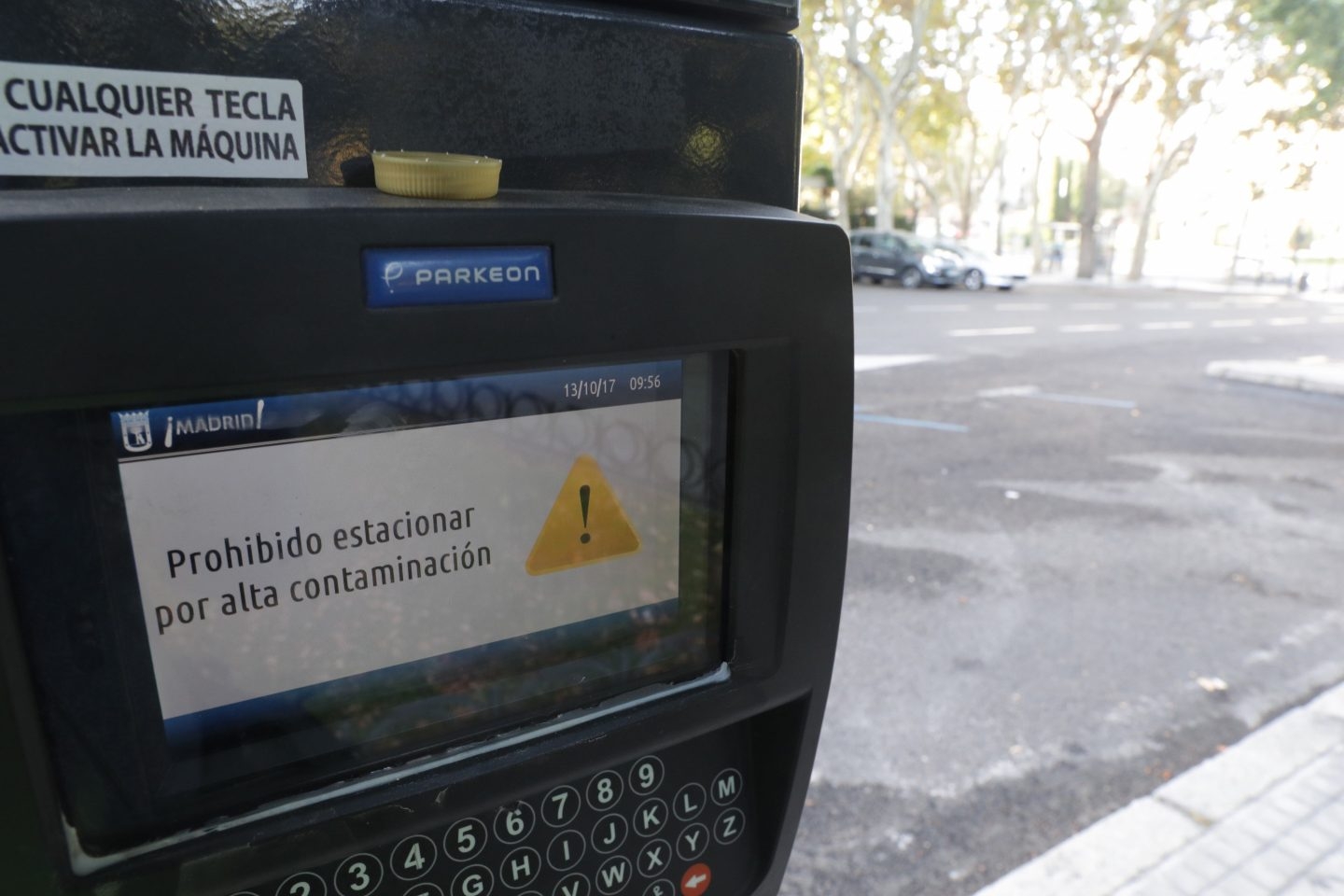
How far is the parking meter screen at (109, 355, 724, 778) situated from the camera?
26.6 inches

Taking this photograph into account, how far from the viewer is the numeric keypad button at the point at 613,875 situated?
35.4 inches

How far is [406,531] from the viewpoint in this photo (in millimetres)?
753

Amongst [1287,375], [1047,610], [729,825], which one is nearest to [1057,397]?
[1287,375]

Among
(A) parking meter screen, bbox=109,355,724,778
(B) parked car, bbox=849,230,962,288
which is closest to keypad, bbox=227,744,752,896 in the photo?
(A) parking meter screen, bbox=109,355,724,778

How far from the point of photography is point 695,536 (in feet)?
2.83

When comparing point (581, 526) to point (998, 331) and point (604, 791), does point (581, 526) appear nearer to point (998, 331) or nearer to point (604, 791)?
point (604, 791)

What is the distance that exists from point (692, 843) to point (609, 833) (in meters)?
0.10

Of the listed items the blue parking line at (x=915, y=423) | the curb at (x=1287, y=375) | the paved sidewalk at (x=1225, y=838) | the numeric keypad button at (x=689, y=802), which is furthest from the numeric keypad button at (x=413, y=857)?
the curb at (x=1287, y=375)

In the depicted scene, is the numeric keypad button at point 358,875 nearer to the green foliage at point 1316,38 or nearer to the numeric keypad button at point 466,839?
the numeric keypad button at point 466,839

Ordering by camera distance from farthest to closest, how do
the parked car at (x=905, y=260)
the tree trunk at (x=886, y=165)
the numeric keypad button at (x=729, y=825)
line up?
the tree trunk at (x=886, y=165) → the parked car at (x=905, y=260) → the numeric keypad button at (x=729, y=825)

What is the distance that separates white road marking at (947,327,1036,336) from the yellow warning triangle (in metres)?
11.9

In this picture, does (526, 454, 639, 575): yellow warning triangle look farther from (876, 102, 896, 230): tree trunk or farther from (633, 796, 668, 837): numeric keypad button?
(876, 102, 896, 230): tree trunk

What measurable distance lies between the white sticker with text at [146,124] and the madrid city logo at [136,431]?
0.50 feet

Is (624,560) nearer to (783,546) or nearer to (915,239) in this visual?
(783,546)
